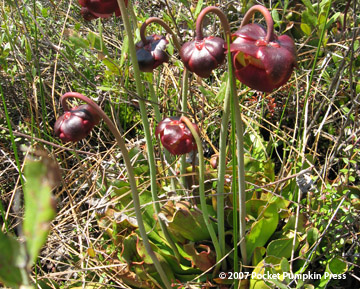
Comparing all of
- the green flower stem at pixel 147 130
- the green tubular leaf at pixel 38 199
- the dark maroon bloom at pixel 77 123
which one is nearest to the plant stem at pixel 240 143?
the green flower stem at pixel 147 130

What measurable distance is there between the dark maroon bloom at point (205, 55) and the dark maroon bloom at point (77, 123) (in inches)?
13.0

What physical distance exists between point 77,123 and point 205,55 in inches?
16.5

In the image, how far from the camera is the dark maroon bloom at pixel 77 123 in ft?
3.68

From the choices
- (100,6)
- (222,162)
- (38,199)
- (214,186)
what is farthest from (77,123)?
(38,199)

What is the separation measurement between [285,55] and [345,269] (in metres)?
0.96

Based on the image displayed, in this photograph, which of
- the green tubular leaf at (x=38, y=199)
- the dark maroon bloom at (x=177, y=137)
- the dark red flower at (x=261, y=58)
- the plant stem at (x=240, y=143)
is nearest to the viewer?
the green tubular leaf at (x=38, y=199)

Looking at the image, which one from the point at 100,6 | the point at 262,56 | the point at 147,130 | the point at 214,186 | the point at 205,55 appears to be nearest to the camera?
the point at 262,56

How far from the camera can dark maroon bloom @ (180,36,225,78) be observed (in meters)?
1.02

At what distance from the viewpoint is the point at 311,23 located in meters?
1.66

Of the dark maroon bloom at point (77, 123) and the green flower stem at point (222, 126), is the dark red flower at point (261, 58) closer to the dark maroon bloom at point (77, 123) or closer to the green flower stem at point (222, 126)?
the green flower stem at point (222, 126)

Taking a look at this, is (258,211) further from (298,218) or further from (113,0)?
(113,0)

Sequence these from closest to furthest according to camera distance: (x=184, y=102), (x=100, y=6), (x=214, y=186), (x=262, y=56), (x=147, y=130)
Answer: (x=262, y=56), (x=100, y=6), (x=147, y=130), (x=184, y=102), (x=214, y=186)

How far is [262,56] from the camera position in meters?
0.90

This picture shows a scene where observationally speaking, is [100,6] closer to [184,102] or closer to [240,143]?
[184,102]
